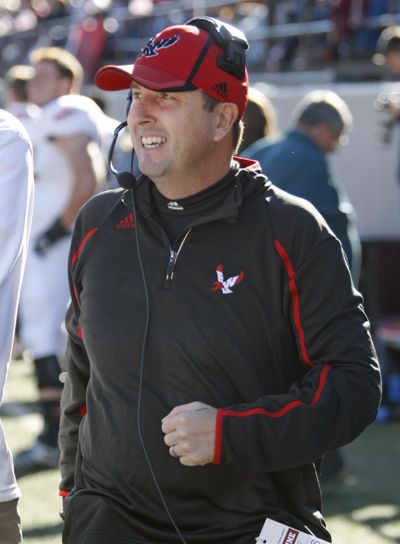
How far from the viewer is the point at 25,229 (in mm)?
2926

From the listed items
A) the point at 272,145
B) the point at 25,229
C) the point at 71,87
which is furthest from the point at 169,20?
the point at 25,229

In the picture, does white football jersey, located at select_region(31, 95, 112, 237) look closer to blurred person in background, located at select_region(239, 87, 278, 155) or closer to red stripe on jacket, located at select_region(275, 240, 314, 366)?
blurred person in background, located at select_region(239, 87, 278, 155)

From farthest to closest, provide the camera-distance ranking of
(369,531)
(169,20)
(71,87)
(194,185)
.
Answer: (169,20) → (71,87) → (369,531) → (194,185)

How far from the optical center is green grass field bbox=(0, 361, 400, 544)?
17.8 feet

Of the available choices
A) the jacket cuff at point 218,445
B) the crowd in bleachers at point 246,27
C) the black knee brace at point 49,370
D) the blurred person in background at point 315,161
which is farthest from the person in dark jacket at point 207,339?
the crowd in bleachers at point 246,27

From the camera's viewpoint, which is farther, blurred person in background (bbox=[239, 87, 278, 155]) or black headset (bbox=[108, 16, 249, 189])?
blurred person in background (bbox=[239, 87, 278, 155])

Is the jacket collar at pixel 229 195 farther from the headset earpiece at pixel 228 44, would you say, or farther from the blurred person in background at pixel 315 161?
the blurred person in background at pixel 315 161

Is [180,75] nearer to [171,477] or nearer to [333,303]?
[333,303]

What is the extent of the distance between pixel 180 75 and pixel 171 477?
3.02 feet

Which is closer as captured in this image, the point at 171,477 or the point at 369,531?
the point at 171,477

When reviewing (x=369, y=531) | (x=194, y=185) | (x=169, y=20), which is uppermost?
(x=194, y=185)

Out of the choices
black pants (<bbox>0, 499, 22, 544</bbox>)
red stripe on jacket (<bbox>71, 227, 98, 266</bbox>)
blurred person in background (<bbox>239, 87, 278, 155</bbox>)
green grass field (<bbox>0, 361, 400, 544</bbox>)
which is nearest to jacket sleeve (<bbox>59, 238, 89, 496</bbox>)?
red stripe on jacket (<bbox>71, 227, 98, 266</bbox>)

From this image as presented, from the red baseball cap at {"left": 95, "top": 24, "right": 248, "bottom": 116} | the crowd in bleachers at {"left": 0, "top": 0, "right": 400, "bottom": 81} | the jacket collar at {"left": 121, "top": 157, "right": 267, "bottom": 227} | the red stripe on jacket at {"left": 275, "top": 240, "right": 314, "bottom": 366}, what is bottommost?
the crowd in bleachers at {"left": 0, "top": 0, "right": 400, "bottom": 81}

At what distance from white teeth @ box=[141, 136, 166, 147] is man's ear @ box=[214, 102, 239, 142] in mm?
142
